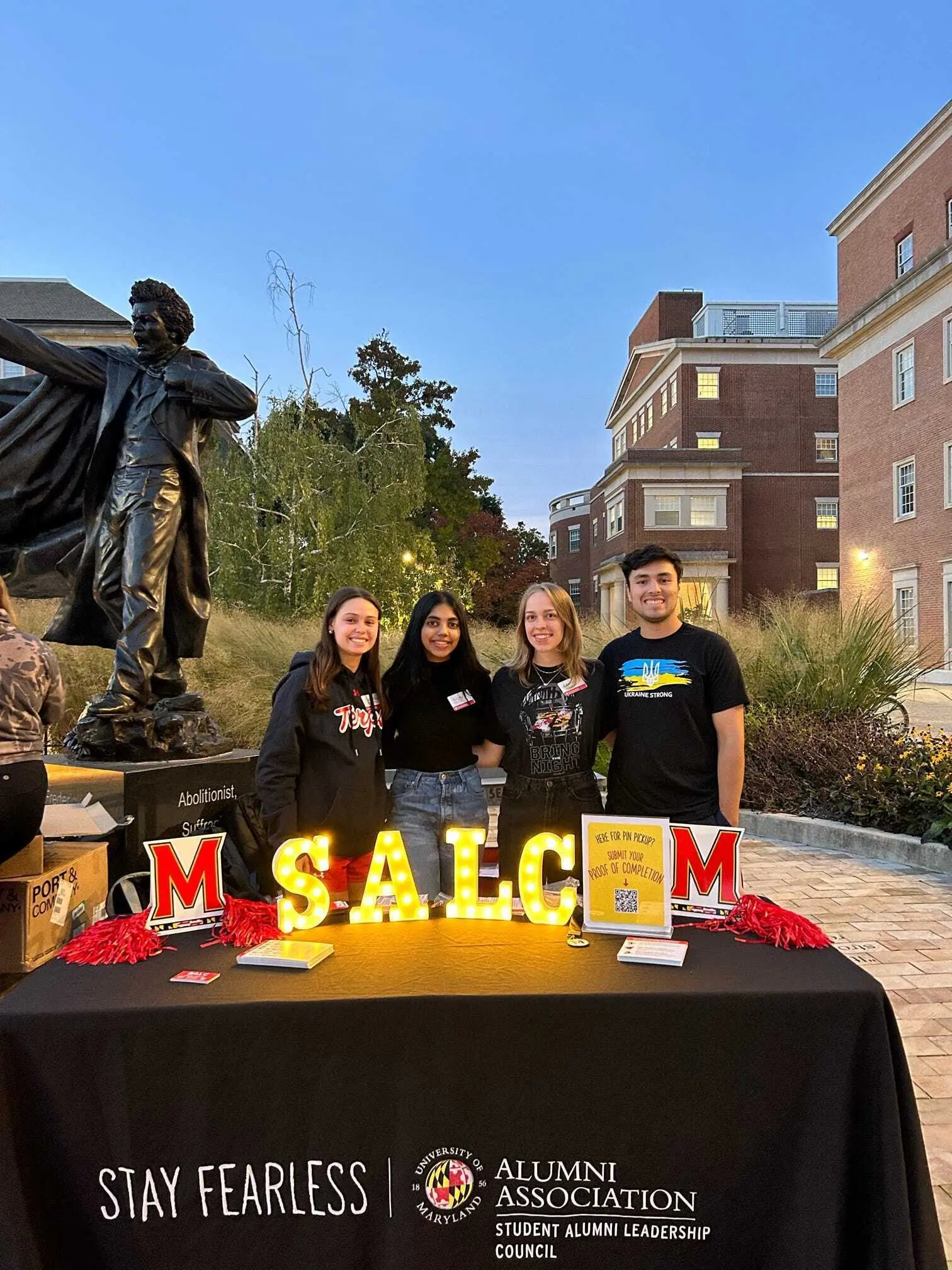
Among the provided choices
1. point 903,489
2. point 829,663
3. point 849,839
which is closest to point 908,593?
point 903,489

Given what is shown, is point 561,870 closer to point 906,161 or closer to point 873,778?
point 873,778

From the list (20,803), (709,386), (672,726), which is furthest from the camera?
(709,386)

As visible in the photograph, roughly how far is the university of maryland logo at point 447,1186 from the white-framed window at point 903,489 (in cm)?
3007

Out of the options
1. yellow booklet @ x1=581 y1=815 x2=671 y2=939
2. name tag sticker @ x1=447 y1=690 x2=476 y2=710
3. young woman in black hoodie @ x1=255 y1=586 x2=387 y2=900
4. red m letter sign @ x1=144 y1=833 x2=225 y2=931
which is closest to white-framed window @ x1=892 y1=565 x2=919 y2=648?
name tag sticker @ x1=447 y1=690 x2=476 y2=710

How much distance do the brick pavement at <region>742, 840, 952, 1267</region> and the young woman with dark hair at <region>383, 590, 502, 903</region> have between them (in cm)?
182

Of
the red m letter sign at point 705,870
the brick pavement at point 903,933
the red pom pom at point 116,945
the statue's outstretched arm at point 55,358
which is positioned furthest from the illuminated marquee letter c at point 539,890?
the statue's outstretched arm at point 55,358

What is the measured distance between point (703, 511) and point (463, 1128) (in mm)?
40061

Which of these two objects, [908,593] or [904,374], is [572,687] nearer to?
[908,593]

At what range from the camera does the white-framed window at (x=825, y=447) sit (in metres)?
43.6

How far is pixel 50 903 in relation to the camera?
127 inches

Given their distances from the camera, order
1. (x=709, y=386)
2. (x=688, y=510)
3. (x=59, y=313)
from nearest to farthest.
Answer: (x=59, y=313) → (x=688, y=510) → (x=709, y=386)

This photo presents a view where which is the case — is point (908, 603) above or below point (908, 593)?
below

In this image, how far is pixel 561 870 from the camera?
3232mm

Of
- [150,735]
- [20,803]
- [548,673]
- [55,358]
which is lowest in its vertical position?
[20,803]
